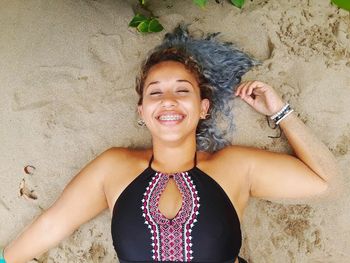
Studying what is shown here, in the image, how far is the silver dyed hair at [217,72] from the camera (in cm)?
280

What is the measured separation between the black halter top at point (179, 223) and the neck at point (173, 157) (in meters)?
0.05

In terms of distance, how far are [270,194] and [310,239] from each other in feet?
1.28

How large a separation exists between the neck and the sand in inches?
13.2

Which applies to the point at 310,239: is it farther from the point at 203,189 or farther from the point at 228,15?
the point at 228,15

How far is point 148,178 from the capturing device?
99.3 inches

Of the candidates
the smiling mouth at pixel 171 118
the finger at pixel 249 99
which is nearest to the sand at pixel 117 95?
the finger at pixel 249 99

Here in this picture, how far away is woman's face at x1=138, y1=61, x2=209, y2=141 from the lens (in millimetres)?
2441

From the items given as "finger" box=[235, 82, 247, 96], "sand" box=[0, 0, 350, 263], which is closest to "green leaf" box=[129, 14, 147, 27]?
"sand" box=[0, 0, 350, 263]

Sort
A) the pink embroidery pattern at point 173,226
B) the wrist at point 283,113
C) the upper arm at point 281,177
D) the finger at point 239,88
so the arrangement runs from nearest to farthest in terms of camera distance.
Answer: the pink embroidery pattern at point 173,226 → the upper arm at point 281,177 → the wrist at point 283,113 → the finger at point 239,88

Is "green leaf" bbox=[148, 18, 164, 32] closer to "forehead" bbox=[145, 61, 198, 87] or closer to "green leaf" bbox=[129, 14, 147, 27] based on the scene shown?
"green leaf" bbox=[129, 14, 147, 27]

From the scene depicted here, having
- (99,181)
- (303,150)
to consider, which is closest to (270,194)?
(303,150)

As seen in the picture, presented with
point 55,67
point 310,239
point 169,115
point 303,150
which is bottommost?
point 310,239

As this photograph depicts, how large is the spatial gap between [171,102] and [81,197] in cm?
65

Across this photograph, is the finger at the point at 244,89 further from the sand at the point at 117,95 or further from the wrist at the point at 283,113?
the wrist at the point at 283,113
